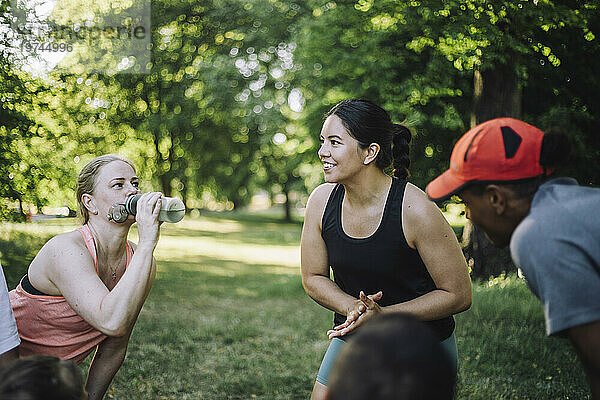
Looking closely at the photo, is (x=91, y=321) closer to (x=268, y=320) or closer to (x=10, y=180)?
(x=10, y=180)

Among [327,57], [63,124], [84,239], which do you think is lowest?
[84,239]

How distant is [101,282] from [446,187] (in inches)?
69.7

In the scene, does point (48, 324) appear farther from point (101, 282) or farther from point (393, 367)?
point (393, 367)

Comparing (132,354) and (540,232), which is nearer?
(540,232)

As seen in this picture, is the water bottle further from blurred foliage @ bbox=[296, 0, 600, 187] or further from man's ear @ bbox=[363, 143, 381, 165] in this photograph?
blurred foliage @ bbox=[296, 0, 600, 187]

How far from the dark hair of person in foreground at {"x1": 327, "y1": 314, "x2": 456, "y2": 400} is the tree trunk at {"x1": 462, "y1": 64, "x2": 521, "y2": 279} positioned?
6196mm

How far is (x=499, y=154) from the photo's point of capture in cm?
201

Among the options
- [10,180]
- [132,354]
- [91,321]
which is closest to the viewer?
[91,321]

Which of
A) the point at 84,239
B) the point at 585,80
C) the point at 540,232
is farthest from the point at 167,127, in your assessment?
the point at 540,232

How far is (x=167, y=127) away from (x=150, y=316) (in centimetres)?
1123

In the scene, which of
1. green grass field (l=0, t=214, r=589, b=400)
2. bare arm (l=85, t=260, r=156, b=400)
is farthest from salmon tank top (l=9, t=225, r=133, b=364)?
green grass field (l=0, t=214, r=589, b=400)

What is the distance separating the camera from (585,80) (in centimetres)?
634

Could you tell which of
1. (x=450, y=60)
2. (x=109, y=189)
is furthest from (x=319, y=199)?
(x=450, y=60)

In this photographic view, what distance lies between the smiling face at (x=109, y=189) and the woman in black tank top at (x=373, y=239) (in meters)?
1.05
